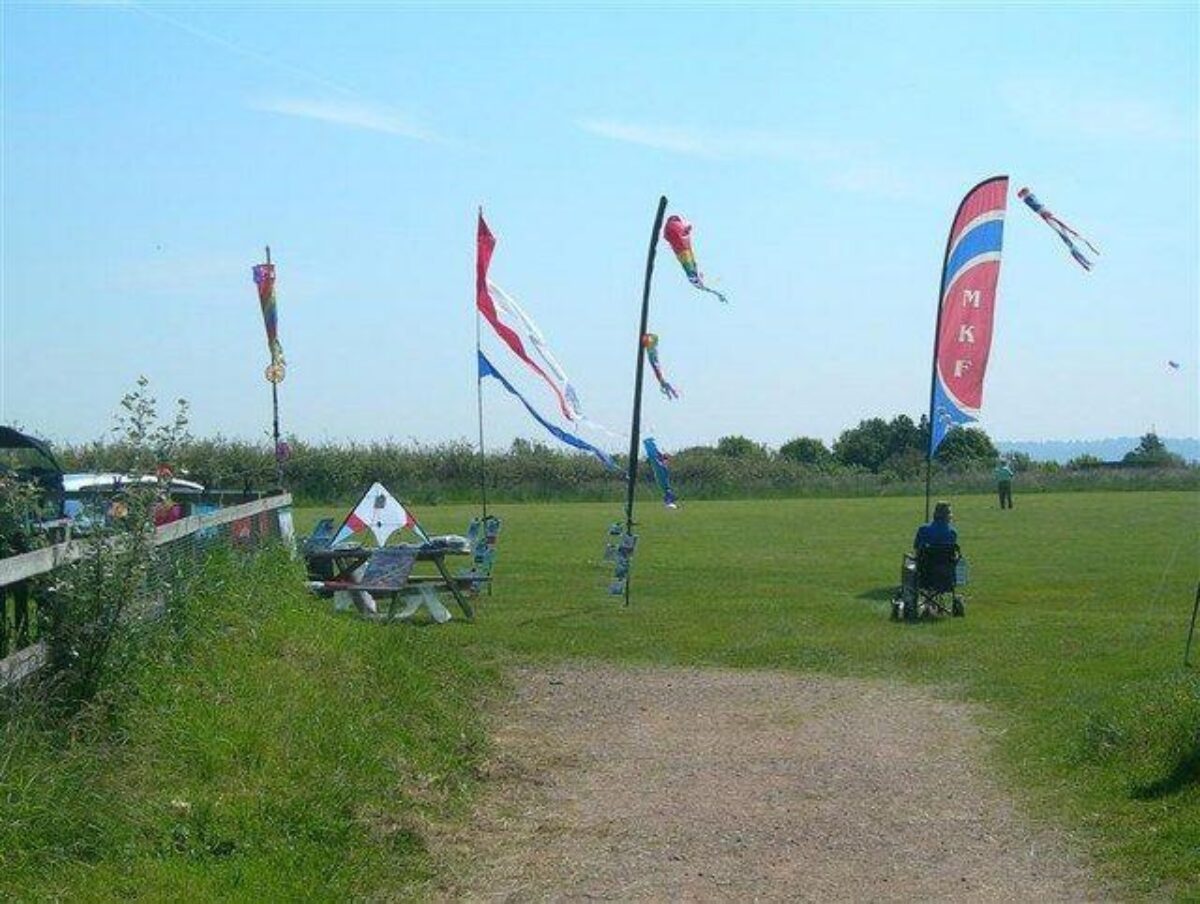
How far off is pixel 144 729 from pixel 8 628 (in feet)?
2.74

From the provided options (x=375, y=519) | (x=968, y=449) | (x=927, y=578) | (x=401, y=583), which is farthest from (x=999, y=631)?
(x=968, y=449)

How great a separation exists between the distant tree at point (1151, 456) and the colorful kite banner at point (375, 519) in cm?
5459

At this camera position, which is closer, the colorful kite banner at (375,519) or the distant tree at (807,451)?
the colorful kite banner at (375,519)

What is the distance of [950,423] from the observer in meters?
19.5

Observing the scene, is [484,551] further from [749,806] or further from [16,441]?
[749,806]

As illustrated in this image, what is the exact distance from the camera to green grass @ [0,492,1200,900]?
22.1ft

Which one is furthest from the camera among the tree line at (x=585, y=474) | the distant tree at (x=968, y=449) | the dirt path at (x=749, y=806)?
the distant tree at (x=968, y=449)

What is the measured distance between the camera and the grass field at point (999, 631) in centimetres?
848

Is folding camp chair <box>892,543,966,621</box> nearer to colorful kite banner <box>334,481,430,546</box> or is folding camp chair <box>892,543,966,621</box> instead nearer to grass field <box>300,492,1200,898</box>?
grass field <box>300,492,1200,898</box>

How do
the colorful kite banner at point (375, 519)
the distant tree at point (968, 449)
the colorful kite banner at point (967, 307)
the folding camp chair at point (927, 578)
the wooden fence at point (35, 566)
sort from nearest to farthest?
the wooden fence at point (35, 566)
the folding camp chair at point (927, 578)
the colorful kite banner at point (967, 307)
the colorful kite banner at point (375, 519)
the distant tree at point (968, 449)

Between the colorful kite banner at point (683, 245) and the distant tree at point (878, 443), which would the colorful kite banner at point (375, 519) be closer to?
the colorful kite banner at point (683, 245)

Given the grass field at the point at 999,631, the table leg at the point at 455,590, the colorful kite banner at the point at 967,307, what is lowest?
the grass field at the point at 999,631

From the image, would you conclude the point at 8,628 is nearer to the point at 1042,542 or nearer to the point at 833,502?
the point at 1042,542

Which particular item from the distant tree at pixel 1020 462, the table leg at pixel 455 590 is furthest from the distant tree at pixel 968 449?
the table leg at pixel 455 590
